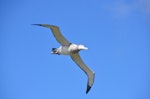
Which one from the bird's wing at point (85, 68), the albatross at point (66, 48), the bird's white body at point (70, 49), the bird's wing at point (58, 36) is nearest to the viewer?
the bird's wing at point (58, 36)

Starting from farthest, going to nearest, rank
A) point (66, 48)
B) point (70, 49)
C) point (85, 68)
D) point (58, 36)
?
1. point (85, 68)
2. point (66, 48)
3. point (58, 36)
4. point (70, 49)

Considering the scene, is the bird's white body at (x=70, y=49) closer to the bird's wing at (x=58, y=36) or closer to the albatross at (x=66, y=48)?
the albatross at (x=66, y=48)

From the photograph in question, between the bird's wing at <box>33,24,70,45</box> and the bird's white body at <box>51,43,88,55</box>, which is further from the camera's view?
the bird's white body at <box>51,43,88,55</box>

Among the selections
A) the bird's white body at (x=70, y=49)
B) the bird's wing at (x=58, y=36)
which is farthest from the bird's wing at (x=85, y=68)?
the bird's wing at (x=58, y=36)

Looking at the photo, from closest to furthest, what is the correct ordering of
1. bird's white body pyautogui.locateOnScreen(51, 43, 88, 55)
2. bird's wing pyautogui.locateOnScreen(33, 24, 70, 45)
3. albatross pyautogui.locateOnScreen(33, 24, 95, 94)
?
bird's wing pyautogui.locateOnScreen(33, 24, 70, 45) < albatross pyautogui.locateOnScreen(33, 24, 95, 94) < bird's white body pyautogui.locateOnScreen(51, 43, 88, 55)

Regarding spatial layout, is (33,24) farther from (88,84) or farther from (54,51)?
(88,84)

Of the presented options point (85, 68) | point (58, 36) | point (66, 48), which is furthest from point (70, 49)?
point (85, 68)

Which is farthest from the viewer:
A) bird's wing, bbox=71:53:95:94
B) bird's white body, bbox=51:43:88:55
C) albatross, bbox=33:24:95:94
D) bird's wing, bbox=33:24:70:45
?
bird's wing, bbox=71:53:95:94

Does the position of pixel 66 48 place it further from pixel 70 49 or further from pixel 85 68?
pixel 85 68

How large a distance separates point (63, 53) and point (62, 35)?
166 centimetres

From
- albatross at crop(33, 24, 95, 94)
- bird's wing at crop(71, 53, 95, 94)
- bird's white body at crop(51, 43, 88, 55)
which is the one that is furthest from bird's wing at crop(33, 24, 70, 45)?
bird's wing at crop(71, 53, 95, 94)

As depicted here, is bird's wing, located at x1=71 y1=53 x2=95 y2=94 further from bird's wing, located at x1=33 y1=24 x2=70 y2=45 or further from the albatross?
bird's wing, located at x1=33 y1=24 x2=70 y2=45

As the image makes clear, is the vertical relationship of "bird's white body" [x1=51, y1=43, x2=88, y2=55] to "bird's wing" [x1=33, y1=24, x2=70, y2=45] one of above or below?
below

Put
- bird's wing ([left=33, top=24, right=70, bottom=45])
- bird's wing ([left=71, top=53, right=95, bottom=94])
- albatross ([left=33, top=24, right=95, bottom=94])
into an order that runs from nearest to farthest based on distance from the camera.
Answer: bird's wing ([left=33, top=24, right=70, bottom=45]), albatross ([left=33, top=24, right=95, bottom=94]), bird's wing ([left=71, top=53, right=95, bottom=94])
